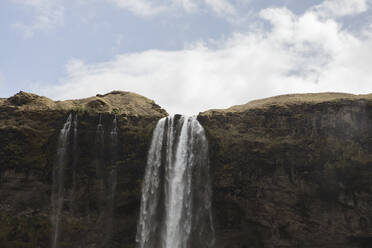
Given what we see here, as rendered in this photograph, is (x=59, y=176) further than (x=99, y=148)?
No

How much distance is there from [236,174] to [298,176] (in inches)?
242

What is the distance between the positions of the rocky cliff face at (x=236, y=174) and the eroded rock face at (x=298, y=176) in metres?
0.10

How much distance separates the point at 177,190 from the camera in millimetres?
36094

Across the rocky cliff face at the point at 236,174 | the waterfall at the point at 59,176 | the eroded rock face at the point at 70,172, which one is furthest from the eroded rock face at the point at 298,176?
the waterfall at the point at 59,176

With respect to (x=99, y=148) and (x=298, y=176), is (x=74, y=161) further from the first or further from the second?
(x=298, y=176)

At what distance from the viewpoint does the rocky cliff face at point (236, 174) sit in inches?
1318

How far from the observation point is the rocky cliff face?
3347 cm

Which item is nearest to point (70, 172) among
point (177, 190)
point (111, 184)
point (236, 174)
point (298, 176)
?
point (111, 184)

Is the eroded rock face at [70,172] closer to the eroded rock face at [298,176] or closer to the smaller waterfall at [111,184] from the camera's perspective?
the smaller waterfall at [111,184]

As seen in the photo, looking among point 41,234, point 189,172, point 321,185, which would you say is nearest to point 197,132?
point 189,172

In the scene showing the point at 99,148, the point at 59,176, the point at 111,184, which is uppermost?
the point at 99,148

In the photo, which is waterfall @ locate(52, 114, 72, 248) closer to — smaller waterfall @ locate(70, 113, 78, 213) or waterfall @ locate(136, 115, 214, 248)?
smaller waterfall @ locate(70, 113, 78, 213)

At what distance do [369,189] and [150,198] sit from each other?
21.4m

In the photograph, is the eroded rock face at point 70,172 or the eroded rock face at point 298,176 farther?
the eroded rock face at point 70,172
